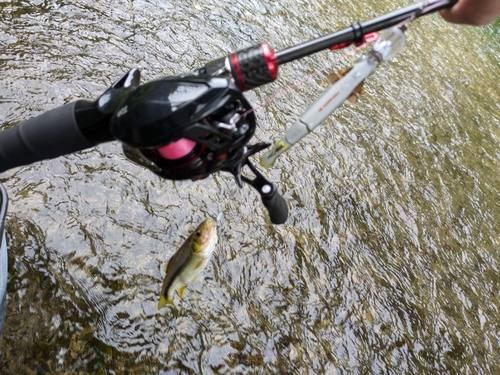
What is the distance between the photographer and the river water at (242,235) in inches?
108

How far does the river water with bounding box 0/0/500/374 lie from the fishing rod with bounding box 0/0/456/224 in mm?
1153

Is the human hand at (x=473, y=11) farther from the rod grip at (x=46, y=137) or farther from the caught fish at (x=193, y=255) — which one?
the rod grip at (x=46, y=137)

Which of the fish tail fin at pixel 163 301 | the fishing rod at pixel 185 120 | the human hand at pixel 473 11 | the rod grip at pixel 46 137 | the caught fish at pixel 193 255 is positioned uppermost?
the human hand at pixel 473 11

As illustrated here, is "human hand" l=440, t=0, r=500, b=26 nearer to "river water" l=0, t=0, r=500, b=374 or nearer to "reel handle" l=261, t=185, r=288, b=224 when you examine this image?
"reel handle" l=261, t=185, r=288, b=224

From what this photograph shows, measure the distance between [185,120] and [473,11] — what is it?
141 cm

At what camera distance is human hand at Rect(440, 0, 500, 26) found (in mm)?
1919

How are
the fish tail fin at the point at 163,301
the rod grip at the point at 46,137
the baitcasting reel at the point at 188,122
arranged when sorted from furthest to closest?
the fish tail fin at the point at 163,301, the rod grip at the point at 46,137, the baitcasting reel at the point at 188,122

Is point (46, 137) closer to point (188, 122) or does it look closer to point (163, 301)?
point (188, 122)

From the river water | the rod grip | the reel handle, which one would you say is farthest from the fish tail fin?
the rod grip

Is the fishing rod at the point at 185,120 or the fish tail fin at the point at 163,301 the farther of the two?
the fish tail fin at the point at 163,301

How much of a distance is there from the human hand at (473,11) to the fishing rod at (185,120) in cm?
6

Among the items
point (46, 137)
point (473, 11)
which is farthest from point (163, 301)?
point (473, 11)

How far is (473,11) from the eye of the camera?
1.94 meters

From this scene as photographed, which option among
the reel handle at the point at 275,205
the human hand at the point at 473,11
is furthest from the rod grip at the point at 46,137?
the human hand at the point at 473,11
